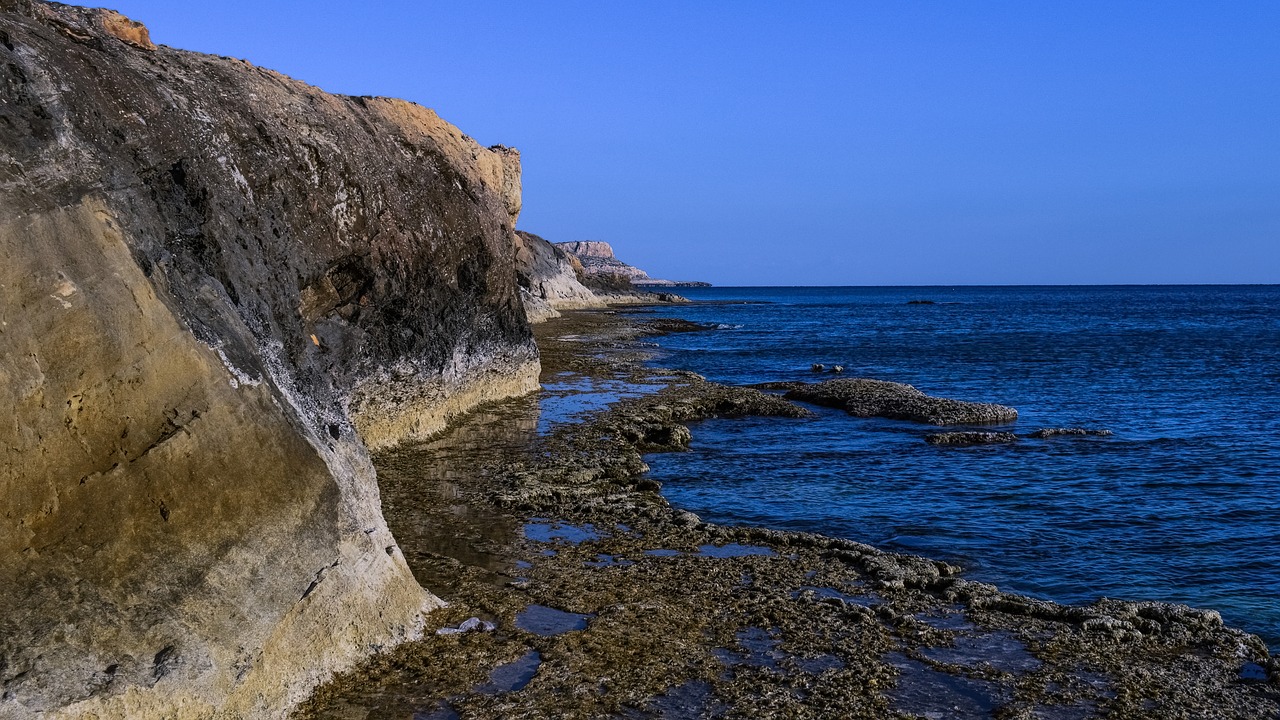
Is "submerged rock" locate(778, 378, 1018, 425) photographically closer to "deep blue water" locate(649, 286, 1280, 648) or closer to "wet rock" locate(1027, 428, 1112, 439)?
"deep blue water" locate(649, 286, 1280, 648)

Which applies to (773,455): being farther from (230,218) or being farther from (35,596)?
(35,596)

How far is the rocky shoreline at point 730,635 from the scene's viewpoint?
8.12 metres

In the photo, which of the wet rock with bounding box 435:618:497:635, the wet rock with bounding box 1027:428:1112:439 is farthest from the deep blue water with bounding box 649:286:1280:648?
the wet rock with bounding box 435:618:497:635

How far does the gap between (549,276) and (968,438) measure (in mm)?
78347

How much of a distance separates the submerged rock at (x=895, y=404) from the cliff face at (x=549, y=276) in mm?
46308

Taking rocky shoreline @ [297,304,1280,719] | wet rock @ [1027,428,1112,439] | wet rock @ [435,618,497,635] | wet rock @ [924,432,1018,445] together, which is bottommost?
wet rock @ [1027,428,1112,439]

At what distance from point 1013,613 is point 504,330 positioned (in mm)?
16259

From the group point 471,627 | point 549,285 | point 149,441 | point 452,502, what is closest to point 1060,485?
point 452,502

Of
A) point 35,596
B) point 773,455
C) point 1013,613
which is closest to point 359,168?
point 773,455

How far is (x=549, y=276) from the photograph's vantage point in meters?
98.0

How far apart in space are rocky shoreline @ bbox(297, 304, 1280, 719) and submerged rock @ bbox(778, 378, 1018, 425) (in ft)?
41.4

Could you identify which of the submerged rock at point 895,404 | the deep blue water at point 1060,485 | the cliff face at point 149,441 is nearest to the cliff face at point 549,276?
the deep blue water at point 1060,485

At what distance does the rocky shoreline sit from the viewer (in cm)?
812

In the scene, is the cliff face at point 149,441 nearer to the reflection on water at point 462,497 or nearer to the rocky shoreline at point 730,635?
the rocky shoreline at point 730,635
